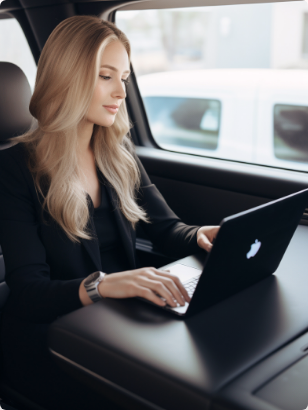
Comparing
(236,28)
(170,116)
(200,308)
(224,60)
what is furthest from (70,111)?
(224,60)

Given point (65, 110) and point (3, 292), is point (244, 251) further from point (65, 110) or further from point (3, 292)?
point (3, 292)

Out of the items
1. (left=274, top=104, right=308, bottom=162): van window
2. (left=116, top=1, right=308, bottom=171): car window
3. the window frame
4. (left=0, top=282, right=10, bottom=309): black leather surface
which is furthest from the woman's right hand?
(left=274, top=104, right=308, bottom=162): van window

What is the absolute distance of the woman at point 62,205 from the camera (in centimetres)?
128

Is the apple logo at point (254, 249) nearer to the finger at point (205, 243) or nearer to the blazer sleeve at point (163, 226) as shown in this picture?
the finger at point (205, 243)

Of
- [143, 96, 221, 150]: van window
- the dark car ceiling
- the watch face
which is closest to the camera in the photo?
the watch face

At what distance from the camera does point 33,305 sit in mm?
1164

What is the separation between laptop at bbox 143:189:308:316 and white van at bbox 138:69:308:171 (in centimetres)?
95

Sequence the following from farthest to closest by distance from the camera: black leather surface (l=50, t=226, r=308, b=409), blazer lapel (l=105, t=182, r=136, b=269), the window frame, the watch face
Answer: the window frame
blazer lapel (l=105, t=182, r=136, b=269)
the watch face
black leather surface (l=50, t=226, r=308, b=409)

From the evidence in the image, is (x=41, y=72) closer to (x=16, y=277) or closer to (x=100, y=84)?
(x=100, y=84)

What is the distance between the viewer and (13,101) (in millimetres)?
1607

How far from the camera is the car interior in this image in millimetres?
775

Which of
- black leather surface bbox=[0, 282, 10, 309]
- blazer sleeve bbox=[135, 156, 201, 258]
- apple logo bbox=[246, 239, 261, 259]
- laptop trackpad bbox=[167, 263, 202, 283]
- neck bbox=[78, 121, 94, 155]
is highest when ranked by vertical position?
neck bbox=[78, 121, 94, 155]

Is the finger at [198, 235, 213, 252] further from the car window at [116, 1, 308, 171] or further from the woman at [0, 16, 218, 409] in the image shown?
the car window at [116, 1, 308, 171]

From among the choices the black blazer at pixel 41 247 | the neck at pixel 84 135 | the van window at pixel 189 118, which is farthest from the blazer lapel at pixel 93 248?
the van window at pixel 189 118
